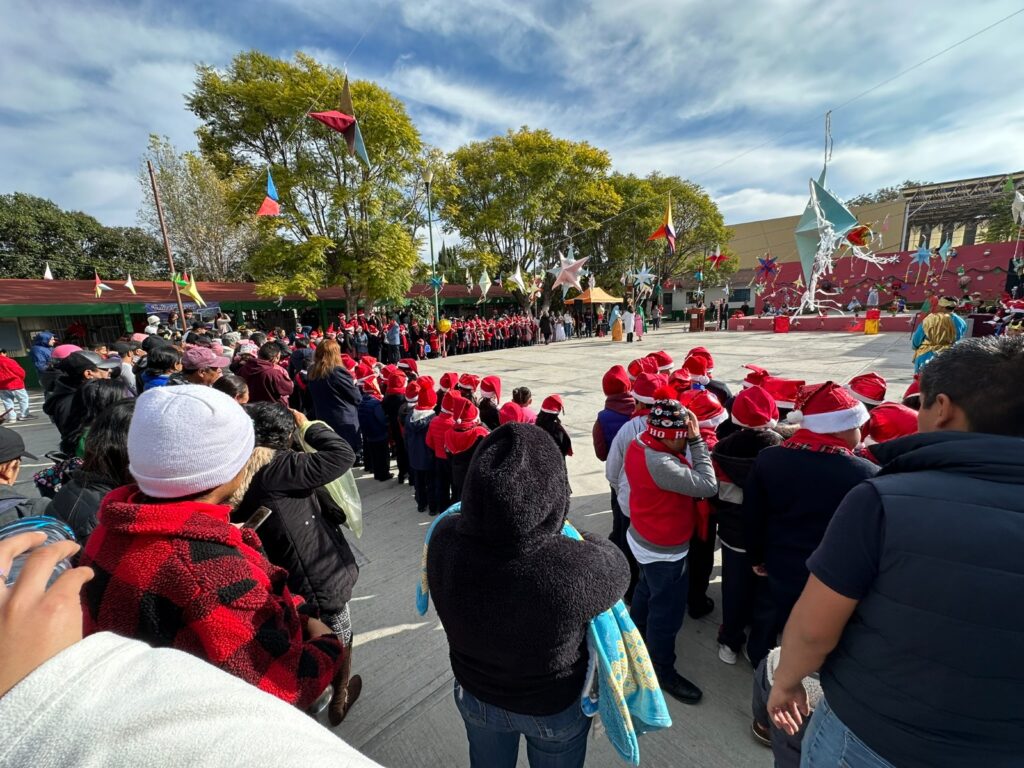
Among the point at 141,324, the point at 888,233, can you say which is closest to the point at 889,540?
the point at 141,324

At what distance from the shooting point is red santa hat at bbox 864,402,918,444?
96.0 inches

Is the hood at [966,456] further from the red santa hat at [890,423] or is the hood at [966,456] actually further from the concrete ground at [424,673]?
the red santa hat at [890,423]

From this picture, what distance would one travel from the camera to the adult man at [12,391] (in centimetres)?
696

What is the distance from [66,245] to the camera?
28953 mm

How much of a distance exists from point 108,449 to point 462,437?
210 cm

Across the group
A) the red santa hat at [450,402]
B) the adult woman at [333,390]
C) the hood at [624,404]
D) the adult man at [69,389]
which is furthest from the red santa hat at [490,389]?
the adult man at [69,389]

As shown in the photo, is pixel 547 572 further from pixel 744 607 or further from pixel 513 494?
pixel 744 607

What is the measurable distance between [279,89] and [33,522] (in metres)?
19.1

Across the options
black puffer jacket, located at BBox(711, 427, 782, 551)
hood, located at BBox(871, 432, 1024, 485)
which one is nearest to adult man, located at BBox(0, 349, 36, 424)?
black puffer jacket, located at BBox(711, 427, 782, 551)

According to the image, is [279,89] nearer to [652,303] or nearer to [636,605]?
[636,605]

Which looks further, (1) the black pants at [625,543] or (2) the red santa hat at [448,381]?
(2) the red santa hat at [448,381]

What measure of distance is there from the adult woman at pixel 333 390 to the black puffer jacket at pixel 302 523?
262 centimetres

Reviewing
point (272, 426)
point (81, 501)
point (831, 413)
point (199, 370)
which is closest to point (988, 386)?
point (831, 413)

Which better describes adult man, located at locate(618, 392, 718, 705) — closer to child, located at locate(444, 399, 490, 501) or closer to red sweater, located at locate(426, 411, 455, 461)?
child, located at locate(444, 399, 490, 501)
